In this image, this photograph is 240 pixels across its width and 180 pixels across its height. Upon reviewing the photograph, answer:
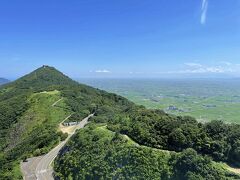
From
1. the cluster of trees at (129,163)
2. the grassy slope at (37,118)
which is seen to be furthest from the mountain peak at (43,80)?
the cluster of trees at (129,163)

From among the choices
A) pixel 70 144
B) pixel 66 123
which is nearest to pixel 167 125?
pixel 70 144

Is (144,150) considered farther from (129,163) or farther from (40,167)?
(40,167)

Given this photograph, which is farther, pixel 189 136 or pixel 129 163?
pixel 189 136

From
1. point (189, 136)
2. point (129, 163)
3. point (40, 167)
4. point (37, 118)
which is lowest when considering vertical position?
point (40, 167)

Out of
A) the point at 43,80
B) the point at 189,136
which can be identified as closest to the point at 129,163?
the point at 189,136

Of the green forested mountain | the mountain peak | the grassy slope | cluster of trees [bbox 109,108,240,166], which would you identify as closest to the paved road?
the green forested mountain

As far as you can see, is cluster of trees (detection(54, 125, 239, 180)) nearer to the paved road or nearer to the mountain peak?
the paved road

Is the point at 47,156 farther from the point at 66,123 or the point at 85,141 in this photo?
the point at 66,123

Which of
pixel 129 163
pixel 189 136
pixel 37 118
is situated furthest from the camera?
pixel 37 118
